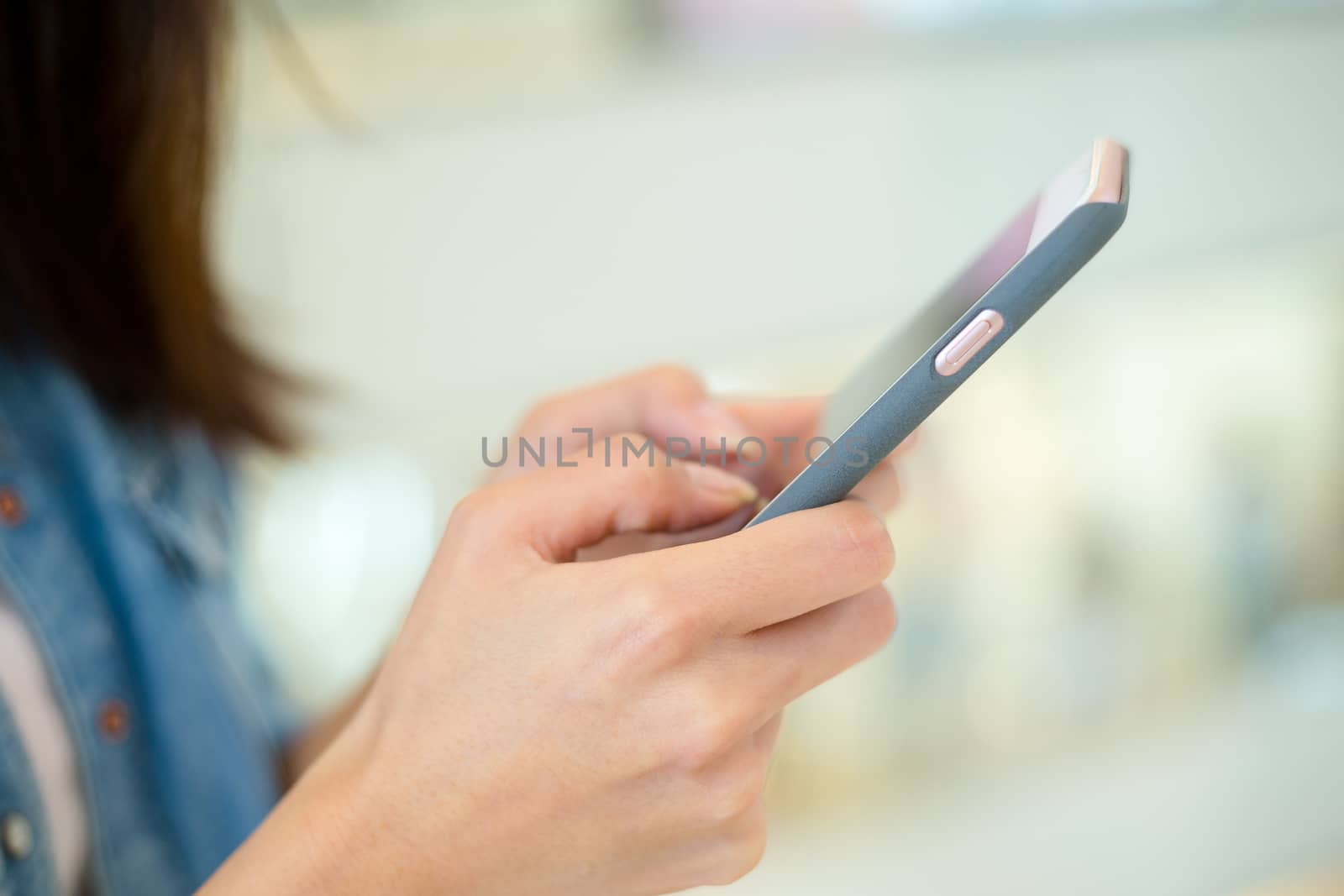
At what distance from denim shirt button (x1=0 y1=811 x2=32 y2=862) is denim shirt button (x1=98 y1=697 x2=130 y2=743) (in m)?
0.07

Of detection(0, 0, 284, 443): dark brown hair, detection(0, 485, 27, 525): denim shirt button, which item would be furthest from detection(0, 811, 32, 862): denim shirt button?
detection(0, 0, 284, 443): dark brown hair

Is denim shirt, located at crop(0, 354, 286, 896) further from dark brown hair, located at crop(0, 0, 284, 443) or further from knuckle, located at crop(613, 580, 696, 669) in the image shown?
knuckle, located at crop(613, 580, 696, 669)

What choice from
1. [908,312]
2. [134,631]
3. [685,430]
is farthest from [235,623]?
[908,312]

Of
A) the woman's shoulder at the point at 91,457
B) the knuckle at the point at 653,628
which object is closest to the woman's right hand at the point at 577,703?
the knuckle at the point at 653,628

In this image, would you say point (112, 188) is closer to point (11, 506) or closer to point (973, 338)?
point (11, 506)

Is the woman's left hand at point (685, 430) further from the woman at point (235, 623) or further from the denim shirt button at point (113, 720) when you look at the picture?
the denim shirt button at point (113, 720)

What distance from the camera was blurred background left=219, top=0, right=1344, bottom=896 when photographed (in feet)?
2.69

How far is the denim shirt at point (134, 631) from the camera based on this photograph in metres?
0.49

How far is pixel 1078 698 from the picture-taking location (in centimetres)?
106

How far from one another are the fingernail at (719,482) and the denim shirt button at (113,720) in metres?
0.36

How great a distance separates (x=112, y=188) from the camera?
1.78ft

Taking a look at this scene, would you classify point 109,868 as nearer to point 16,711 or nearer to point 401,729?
point 16,711

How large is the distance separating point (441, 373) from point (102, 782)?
44cm

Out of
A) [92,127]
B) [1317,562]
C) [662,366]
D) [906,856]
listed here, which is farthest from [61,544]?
[1317,562]
